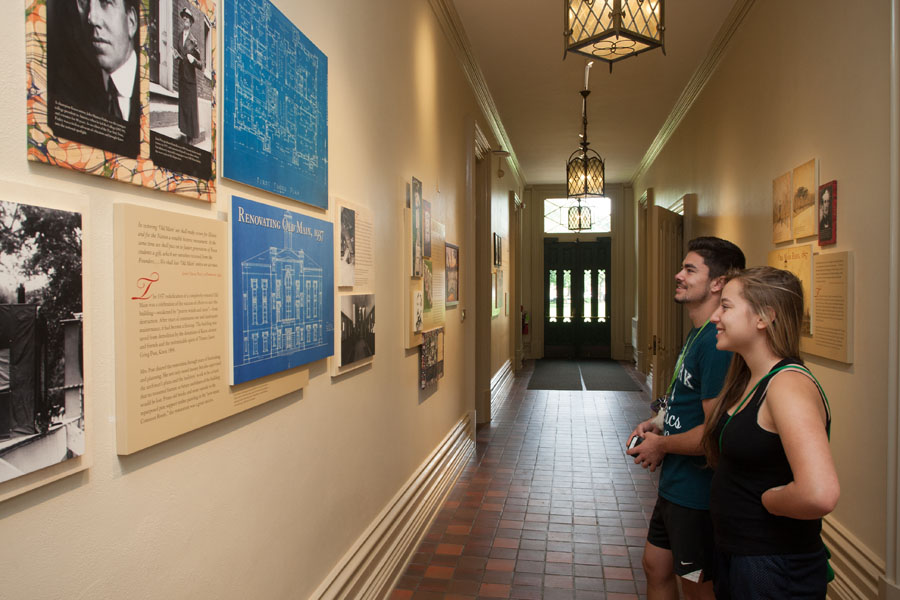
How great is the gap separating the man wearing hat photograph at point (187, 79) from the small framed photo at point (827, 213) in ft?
10.1

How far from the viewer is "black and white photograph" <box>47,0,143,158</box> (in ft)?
3.83

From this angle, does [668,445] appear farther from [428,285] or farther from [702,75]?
[702,75]

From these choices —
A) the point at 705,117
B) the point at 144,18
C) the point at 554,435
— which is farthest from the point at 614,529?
the point at 705,117

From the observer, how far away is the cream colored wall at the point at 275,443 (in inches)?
47.2

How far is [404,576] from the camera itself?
3510mm

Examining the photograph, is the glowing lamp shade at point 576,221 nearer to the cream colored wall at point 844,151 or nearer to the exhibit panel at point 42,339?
the cream colored wall at point 844,151

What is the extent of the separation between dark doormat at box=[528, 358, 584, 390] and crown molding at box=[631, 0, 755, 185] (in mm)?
4036

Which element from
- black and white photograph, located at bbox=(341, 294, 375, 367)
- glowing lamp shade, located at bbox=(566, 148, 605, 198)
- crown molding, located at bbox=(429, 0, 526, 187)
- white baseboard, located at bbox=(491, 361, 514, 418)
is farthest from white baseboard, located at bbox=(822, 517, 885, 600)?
white baseboard, located at bbox=(491, 361, 514, 418)

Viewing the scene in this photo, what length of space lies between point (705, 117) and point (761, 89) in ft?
6.58

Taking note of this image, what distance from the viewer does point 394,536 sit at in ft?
11.5

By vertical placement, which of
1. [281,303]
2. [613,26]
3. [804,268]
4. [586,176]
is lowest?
[281,303]

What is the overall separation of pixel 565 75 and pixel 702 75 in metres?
1.38

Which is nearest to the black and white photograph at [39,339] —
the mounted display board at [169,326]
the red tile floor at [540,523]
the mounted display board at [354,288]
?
the mounted display board at [169,326]

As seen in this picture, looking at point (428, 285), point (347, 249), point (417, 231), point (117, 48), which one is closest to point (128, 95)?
point (117, 48)
